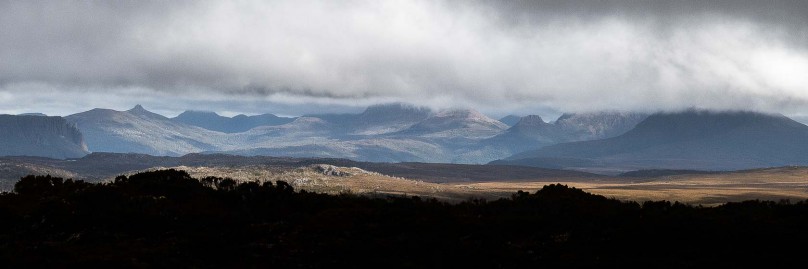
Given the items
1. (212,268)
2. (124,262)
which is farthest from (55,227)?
(212,268)

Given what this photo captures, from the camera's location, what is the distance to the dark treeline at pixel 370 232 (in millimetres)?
24812

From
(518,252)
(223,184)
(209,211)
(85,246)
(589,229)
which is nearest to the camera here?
(518,252)

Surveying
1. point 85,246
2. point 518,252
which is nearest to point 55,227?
point 85,246

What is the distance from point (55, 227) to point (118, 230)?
298 cm

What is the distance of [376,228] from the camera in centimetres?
3114

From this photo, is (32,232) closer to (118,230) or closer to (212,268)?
(118,230)

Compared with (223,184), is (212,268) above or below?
below

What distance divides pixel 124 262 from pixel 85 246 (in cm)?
511

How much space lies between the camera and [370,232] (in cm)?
3050

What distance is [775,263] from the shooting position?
24172mm

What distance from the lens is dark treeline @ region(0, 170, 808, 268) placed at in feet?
81.4

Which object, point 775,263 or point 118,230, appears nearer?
point 775,263

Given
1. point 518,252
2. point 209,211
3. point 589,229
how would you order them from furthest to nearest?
point 209,211, point 589,229, point 518,252

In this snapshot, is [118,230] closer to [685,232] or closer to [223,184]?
[223,184]
